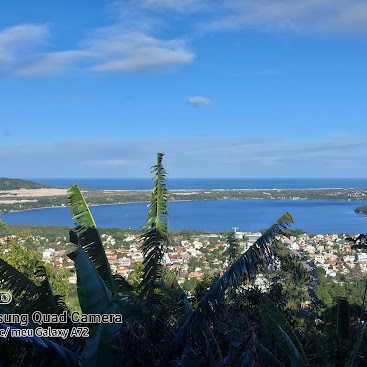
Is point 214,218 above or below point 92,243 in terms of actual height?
below

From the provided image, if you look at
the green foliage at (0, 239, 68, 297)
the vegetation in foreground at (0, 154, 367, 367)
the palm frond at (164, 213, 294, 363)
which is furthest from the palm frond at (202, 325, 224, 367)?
the green foliage at (0, 239, 68, 297)

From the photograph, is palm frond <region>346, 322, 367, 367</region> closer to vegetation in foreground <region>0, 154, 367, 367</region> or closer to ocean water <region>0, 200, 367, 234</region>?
vegetation in foreground <region>0, 154, 367, 367</region>

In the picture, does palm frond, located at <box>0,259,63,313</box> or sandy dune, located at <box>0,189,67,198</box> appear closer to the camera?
palm frond, located at <box>0,259,63,313</box>

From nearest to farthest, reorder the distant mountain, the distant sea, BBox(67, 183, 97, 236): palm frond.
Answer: BBox(67, 183, 97, 236): palm frond < the distant sea < the distant mountain

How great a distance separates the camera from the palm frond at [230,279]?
3.04 metres

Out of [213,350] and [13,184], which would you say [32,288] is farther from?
[13,184]

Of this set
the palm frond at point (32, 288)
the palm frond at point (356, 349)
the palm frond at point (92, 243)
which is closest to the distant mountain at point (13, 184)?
the palm frond at point (32, 288)

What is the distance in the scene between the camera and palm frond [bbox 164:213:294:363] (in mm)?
3039

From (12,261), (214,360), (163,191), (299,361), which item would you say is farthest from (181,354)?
(12,261)

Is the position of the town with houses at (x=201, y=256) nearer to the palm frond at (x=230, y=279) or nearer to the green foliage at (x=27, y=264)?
the green foliage at (x=27, y=264)

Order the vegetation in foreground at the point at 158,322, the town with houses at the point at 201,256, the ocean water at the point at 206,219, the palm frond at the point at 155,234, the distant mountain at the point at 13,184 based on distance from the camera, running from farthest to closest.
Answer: the distant mountain at the point at 13,184 < the ocean water at the point at 206,219 < the town with houses at the point at 201,256 < the palm frond at the point at 155,234 < the vegetation in foreground at the point at 158,322

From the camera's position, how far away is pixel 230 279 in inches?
122

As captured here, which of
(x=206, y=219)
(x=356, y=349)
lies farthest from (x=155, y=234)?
(x=206, y=219)

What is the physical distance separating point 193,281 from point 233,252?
5.13m
